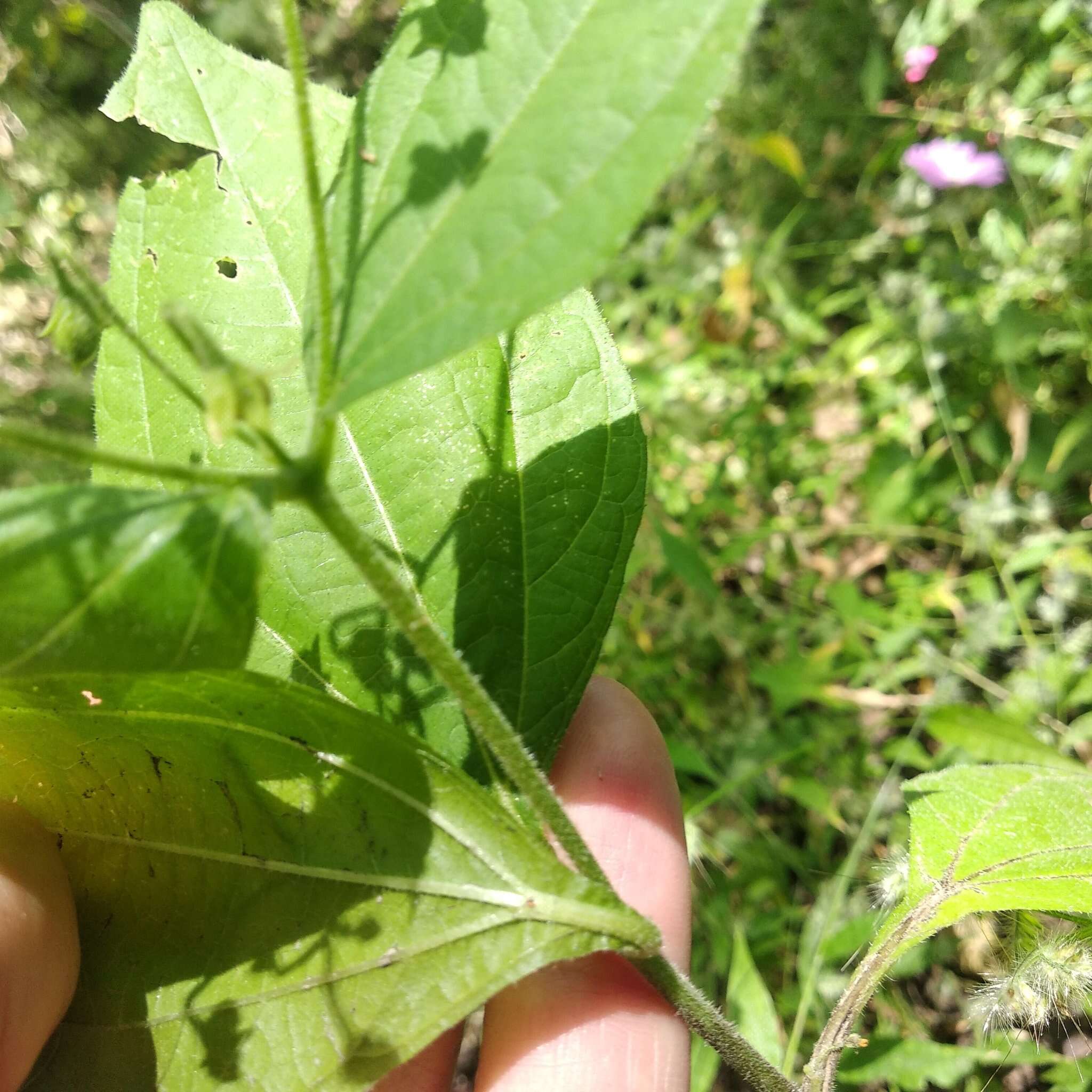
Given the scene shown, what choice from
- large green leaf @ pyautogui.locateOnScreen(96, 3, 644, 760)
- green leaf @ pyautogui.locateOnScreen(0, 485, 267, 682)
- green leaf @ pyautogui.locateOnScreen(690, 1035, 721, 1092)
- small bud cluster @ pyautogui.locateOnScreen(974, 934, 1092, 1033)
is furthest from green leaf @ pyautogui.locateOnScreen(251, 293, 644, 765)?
green leaf @ pyautogui.locateOnScreen(690, 1035, 721, 1092)

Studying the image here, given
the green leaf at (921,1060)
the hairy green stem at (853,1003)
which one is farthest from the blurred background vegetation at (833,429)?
the hairy green stem at (853,1003)

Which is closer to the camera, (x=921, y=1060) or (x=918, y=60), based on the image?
(x=921, y=1060)

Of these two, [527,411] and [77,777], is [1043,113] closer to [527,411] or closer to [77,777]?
[527,411]

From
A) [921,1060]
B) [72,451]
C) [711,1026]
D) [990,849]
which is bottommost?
[921,1060]

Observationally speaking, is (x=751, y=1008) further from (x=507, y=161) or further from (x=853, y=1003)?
(x=507, y=161)

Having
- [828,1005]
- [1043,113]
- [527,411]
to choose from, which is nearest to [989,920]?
[828,1005]

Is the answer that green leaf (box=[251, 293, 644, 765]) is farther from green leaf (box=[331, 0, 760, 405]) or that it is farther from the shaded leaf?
the shaded leaf

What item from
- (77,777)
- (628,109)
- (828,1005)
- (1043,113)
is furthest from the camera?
(1043,113)

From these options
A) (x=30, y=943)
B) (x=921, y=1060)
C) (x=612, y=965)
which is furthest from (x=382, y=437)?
(x=921, y=1060)
